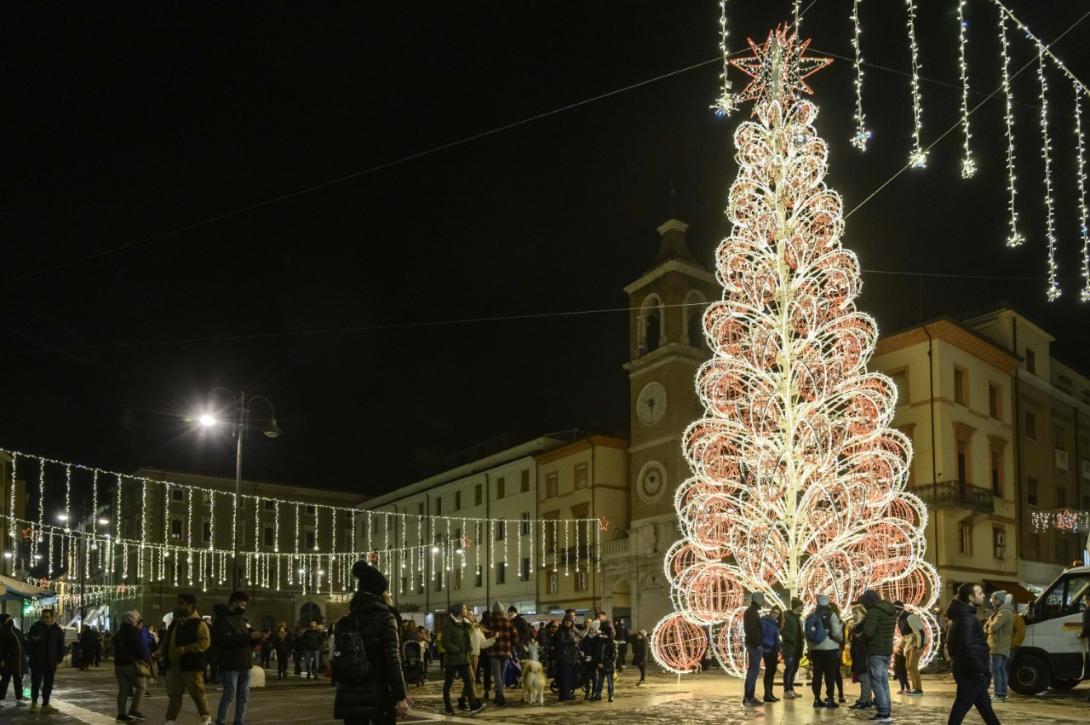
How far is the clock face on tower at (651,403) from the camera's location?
44438 mm

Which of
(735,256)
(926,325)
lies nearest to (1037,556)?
(926,325)

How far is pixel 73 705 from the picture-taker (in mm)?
18391

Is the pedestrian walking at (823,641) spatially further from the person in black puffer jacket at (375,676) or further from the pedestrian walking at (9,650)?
the pedestrian walking at (9,650)

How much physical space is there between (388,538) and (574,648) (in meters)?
54.6

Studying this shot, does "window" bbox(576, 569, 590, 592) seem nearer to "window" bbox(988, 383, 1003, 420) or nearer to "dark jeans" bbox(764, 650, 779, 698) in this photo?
"window" bbox(988, 383, 1003, 420)

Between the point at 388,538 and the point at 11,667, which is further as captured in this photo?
the point at 388,538

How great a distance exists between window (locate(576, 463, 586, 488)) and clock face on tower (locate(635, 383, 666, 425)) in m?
5.68

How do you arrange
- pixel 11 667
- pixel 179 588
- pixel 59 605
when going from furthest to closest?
pixel 179 588
pixel 59 605
pixel 11 667

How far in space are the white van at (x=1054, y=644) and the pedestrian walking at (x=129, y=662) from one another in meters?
13.8

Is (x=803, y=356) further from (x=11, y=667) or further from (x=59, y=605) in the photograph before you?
(x=59, y=605)

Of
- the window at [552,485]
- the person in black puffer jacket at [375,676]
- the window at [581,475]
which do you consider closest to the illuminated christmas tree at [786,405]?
the person in black puffer jacket at [375,676]

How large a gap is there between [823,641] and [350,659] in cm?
1018

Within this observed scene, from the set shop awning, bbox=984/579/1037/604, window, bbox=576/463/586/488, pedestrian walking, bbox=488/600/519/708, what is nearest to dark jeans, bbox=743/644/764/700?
pedestrian walking, bbox=488/600/519/708

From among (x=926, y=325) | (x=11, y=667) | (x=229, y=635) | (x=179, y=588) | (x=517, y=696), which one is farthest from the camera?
(x=179, y=588)
